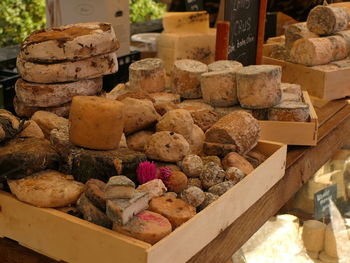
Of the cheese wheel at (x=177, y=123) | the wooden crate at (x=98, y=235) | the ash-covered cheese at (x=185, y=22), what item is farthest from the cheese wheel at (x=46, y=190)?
the ash-covered cheese at (x=185, y=22)

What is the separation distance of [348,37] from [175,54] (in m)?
0.78

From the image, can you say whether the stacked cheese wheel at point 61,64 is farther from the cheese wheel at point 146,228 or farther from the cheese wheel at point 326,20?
the cheese wheel at point 326,20

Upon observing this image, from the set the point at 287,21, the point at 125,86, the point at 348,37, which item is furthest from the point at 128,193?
the point at 287,21

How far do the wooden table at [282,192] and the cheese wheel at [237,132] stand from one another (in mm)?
142

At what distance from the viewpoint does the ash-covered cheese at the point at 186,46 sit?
7.77 feet

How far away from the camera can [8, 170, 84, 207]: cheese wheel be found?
3.60ft

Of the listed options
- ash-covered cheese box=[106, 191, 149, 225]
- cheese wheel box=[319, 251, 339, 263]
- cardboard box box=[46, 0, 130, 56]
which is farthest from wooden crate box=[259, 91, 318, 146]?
cardboard box box=[46, 0, 130, 56]

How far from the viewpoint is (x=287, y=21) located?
330 centimetres

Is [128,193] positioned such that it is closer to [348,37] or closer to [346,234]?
[346,234]

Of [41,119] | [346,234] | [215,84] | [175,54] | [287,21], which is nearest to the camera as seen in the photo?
[41,119]

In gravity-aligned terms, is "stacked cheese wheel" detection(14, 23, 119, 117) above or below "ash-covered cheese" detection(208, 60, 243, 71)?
above

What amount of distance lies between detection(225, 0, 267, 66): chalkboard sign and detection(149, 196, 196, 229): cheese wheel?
1.11 meters

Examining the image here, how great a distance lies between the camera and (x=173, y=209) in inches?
44.6

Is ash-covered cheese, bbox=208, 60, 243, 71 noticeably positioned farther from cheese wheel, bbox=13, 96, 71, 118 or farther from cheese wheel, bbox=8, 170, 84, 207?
cheese wheel, bbox=8, 170, 84, 207
